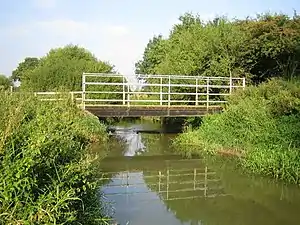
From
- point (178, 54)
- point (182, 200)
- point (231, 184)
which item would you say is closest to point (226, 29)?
point (178, 54)

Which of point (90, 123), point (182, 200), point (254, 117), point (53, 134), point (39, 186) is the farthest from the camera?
point (90, 123)

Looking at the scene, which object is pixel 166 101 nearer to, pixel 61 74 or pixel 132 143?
pixel 132 143

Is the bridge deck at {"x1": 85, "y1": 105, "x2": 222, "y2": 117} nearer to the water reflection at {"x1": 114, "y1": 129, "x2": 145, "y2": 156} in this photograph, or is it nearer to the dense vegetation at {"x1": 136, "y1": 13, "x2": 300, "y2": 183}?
the dense vegetation at {"x1": 136, "y1": 13, "x2": 300, "y2": 183}

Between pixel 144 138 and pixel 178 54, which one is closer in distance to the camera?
pixel 144 138

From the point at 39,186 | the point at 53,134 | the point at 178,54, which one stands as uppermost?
the point at 178,54

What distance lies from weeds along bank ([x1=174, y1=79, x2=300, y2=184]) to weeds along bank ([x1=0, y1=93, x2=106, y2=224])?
584 cm

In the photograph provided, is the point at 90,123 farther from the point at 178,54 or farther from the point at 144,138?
the point at 178,54

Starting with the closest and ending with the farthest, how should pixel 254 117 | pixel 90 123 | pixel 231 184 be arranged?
pixel 231 184 < pixel 254 117 < pixel 90 123

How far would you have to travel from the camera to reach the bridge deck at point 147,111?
15508mm

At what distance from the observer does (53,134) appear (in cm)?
479

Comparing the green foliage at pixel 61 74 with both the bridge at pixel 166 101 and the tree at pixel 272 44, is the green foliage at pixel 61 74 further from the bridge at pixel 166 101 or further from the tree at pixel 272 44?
the tree at pixel 272 44

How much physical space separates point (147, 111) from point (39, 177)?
11.5 meters

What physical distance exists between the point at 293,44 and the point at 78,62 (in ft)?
49.6

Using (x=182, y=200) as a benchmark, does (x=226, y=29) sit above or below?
above
